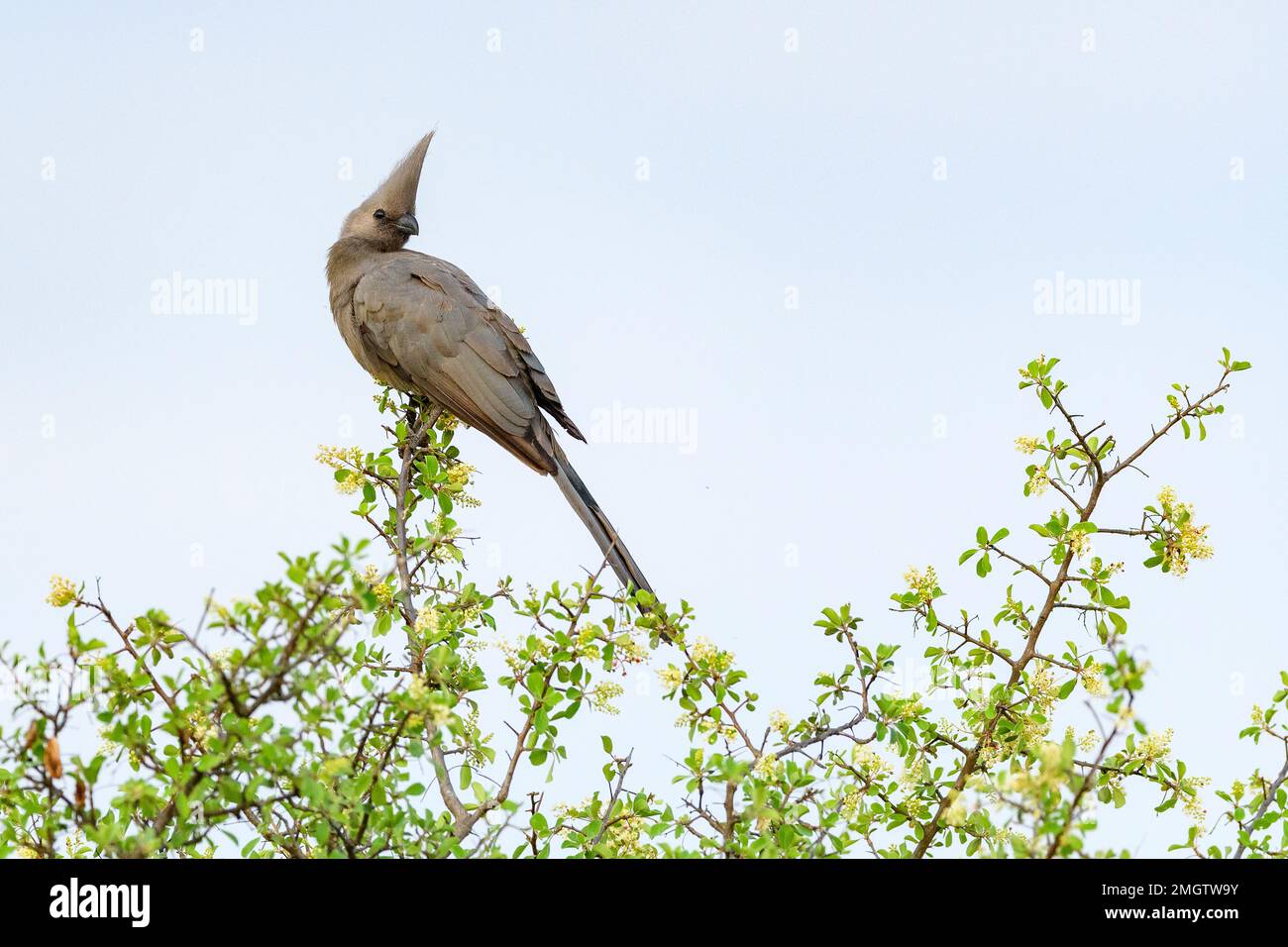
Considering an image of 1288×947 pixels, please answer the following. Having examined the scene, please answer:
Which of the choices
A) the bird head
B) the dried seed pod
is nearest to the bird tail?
the bird head

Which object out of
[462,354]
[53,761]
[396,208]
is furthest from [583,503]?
[53,761]

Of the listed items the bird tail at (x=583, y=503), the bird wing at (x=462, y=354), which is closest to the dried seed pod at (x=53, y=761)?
the bird tail at (x=583, y=503)

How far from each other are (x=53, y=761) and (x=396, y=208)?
5.21 m

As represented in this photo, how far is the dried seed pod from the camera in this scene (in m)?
→ 2.34

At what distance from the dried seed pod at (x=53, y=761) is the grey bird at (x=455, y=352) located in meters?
3.06

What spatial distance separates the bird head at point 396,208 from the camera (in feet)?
23.2

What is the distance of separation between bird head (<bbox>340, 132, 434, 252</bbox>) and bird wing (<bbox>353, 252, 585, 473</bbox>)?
687 millimetres

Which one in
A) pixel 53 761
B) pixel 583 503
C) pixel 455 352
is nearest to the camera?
pixel 53 761

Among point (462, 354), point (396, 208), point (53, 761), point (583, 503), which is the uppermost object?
point (396, 208)

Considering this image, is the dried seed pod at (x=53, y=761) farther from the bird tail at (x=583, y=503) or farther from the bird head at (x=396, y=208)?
the bird head at (x=396, y=208)

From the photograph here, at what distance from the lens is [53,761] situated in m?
2.36

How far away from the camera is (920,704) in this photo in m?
3.51

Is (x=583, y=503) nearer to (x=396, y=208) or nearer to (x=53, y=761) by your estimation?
(x=396, y=208)
